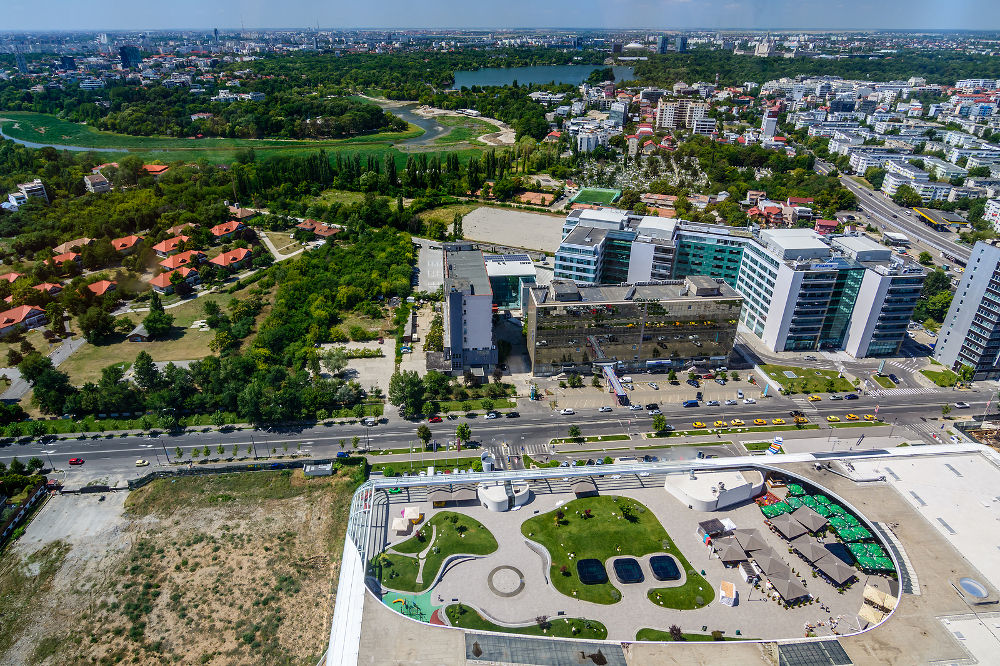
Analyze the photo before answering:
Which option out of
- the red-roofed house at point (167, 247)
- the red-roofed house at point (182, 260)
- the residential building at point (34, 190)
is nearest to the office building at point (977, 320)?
the red-roofed house at point (182, 260)

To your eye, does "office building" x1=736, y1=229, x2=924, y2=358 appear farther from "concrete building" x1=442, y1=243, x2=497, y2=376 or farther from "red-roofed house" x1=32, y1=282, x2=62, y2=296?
"red-roofed house" x1=32, y1=282, x2=62, y2=296

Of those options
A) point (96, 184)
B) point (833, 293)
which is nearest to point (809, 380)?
point (833, 293)

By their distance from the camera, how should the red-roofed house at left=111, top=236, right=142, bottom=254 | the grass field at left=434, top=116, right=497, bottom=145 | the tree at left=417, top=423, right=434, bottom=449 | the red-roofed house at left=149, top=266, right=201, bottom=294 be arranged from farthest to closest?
the grass field at left=434, top=116, right=497, bottom=145, the red-roofed house at left=111, top=236, right=142, bottom=254, the red-roofed house at left=149, top=266, right=201, bottom=294, the tree at left=417, top=423, right=434, bottom=449

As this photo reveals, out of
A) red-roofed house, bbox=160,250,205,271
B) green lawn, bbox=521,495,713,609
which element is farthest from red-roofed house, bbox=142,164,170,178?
green lawn, bbox=521,495,713,609

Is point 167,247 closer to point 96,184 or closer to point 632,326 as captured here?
point 96,184

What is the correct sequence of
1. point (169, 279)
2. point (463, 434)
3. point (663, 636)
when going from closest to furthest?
1. point (663, 636)
2. point (463, 434)
3. point (169, 279)

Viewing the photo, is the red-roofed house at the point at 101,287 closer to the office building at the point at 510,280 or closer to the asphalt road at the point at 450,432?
the asphalt road at the point at 450,432
